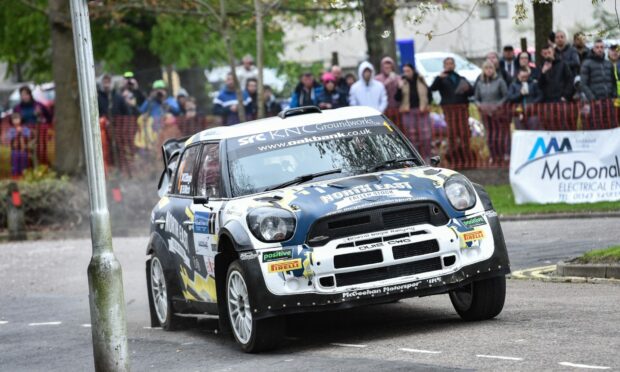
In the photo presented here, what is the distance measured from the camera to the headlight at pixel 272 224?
34.0 ft

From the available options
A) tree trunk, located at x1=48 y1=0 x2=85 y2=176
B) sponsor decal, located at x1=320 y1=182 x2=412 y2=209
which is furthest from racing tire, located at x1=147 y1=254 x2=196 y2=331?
tree trunk, located at x1=48 y1=0 x2=85 y2=176

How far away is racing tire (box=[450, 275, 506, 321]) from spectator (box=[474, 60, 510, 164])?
13.6 metres

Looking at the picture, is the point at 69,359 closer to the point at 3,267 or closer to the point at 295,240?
the point at 295,240

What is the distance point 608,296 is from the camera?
12.1 m

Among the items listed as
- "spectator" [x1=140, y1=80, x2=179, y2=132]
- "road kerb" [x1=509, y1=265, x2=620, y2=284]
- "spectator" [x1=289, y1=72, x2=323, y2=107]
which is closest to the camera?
"road kerb" [x1=509, y1=265, x2=620, y2=284]

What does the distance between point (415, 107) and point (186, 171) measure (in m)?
14.0

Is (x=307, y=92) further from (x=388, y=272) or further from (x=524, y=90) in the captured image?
(x=388, y=272)

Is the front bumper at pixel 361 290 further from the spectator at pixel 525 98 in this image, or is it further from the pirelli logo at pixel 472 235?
the spectator at pixel 525 98

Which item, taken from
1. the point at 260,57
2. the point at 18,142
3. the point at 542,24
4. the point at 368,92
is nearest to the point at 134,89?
the point at 18,142

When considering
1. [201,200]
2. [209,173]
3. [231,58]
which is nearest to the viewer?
[201,200]

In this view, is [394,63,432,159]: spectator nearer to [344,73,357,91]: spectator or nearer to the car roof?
[344,73,357,91]: spectator

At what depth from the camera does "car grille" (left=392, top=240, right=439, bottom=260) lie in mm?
10450

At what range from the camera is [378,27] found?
28.9 m

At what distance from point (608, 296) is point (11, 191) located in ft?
53.2
